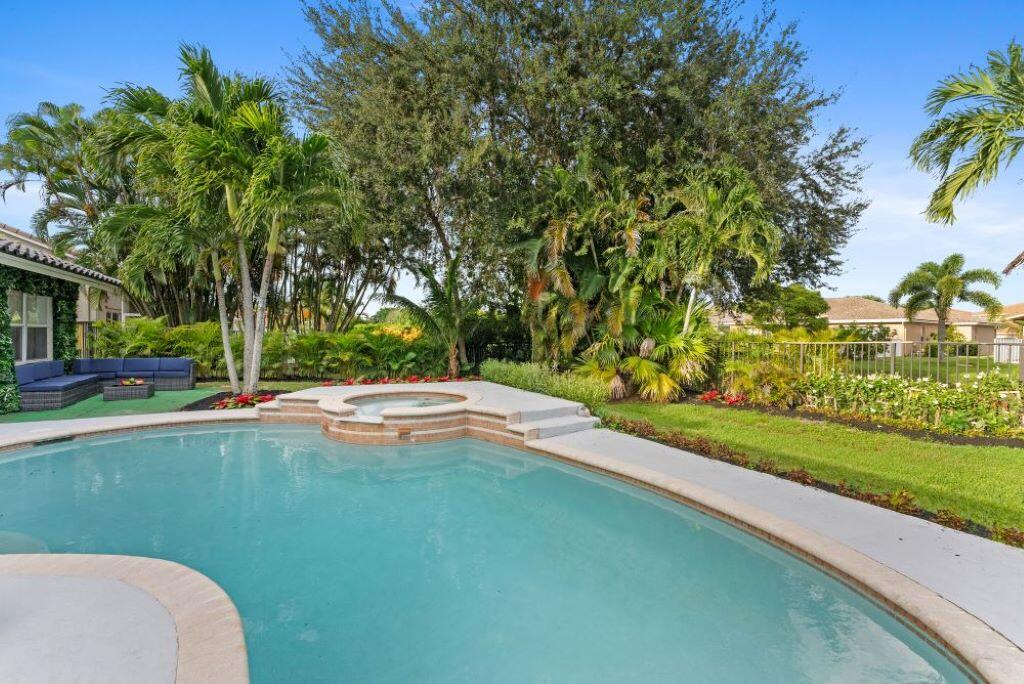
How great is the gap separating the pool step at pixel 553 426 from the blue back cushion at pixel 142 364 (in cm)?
1022

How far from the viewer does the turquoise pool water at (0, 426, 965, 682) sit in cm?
296

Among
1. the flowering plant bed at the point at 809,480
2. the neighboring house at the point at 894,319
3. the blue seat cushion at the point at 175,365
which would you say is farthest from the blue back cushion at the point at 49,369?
the neighboring house at the point at 894,319

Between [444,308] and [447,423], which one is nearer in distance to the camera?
[447,423]

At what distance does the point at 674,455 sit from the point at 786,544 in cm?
264

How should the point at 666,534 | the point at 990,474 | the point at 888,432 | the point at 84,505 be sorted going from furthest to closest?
the point at 888,432
the point at 990,474
the point at 84,505
the point at 666,534

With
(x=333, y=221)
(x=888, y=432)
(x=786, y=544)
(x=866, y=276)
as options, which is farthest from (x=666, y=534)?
(x=866, y=276)

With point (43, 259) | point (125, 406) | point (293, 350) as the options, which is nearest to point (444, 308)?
point (293, 350)

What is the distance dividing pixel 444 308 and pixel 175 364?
23.2 ft

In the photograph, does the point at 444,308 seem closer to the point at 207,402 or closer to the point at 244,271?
the point at 244,271

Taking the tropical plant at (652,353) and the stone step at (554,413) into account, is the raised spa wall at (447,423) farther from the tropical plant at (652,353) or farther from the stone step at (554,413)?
the tropical plant at (652,353)

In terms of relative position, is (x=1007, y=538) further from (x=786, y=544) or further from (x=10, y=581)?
(x=10, y=581)

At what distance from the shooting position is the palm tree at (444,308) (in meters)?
13.5

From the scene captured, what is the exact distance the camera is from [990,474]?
229 inches

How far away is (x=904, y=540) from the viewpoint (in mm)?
4062
